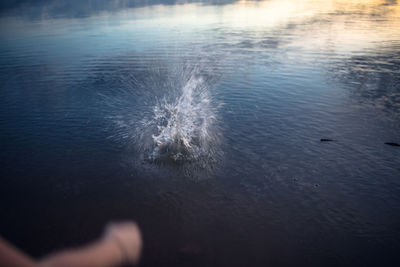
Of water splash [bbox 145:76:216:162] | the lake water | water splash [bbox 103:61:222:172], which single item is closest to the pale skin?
the lake water

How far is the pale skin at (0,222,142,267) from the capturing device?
7816 millimetres

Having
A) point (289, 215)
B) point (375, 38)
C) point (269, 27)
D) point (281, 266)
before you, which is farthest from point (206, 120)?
point (269, 27)

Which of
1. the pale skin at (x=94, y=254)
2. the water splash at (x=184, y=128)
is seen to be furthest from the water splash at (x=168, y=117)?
the pale skin at (x=94, y=254)

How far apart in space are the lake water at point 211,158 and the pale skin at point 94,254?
1.01 feet

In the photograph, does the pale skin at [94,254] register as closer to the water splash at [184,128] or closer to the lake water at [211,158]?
the lake water at [211,158]

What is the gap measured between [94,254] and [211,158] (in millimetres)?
6021

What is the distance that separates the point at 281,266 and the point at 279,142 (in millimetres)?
6763

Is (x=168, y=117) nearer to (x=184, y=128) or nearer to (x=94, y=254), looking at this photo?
(x=184, y=128)

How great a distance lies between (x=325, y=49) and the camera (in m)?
30.8

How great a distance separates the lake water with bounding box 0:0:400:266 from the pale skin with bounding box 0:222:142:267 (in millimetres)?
307

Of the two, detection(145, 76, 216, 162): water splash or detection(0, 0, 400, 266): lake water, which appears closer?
detection(0, 0, 400, 266): lake water

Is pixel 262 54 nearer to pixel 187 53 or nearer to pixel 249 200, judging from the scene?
pixel 187 53

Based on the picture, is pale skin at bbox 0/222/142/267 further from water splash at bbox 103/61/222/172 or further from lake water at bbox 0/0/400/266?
water splash at bbox 103/61/222/172

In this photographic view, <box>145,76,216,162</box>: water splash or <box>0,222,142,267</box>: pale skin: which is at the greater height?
<box>145,76,216,162</box>: water splash
